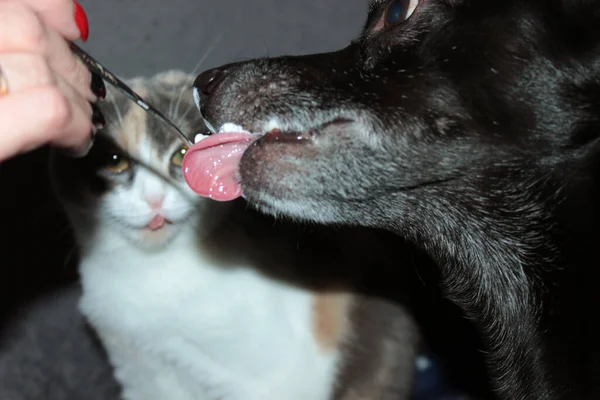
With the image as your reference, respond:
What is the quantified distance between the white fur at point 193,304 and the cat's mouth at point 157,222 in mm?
11

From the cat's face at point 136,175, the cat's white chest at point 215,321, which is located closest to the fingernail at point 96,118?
the cat's face at point 136,175

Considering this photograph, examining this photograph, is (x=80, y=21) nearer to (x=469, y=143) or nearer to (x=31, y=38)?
(x=31, y=38)

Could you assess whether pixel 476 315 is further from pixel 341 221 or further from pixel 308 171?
pixel 308 171

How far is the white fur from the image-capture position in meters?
1.43

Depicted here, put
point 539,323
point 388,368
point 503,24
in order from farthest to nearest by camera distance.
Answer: point 388,368, point 539,323, point 503,24

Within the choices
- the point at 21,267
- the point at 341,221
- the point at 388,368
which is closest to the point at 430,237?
the point at 341,221

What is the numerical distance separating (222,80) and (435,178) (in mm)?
340

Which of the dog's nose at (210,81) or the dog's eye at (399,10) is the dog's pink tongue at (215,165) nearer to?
the dog's nose at (210,81)

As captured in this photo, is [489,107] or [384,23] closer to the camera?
[489,107]

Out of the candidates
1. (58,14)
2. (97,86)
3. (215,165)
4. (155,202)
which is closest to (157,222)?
(155,202)

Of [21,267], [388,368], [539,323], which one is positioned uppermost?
[539,323]

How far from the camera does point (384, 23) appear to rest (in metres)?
1.14

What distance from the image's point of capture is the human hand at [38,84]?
0.75 meters

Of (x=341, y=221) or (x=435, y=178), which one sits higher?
(x=435, y=178)
